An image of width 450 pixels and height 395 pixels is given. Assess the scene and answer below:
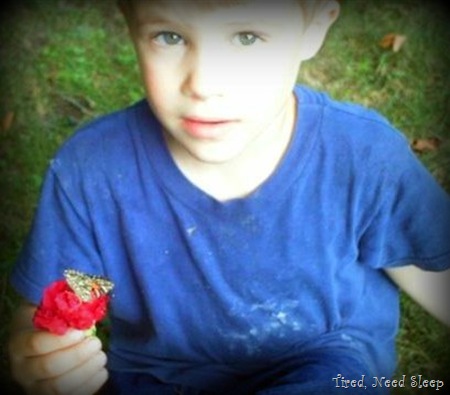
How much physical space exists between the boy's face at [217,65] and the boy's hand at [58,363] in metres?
0.23

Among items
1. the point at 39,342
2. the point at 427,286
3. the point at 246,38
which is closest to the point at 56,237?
the point at 39,342

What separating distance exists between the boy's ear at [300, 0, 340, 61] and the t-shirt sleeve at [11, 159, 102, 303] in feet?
0.98

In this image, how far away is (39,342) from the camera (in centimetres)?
73

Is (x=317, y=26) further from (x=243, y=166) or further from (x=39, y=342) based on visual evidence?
(x=39, y=342)

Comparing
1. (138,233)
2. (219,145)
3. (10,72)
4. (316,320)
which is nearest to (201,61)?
(219,145)

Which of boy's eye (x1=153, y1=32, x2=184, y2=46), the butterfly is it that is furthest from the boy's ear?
the butterfly

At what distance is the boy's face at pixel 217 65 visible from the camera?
571mm

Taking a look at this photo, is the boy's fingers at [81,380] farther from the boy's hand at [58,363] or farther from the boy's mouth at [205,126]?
the boy's mouth at [205,126]

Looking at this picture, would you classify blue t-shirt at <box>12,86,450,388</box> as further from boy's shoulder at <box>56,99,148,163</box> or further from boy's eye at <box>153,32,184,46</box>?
boy's eye at <box>153,32,184,46</box>

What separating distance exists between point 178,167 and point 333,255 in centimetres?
21

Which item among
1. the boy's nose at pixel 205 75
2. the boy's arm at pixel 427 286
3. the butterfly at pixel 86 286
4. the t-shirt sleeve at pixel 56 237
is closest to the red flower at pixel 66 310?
the butterfly at pixel 86 286

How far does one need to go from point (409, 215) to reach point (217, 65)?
293mm

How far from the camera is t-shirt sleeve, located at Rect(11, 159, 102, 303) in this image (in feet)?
2.50

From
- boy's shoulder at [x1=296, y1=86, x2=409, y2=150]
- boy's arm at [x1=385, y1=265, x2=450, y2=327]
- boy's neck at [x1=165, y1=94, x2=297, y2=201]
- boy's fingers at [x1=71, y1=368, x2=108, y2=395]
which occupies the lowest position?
boy's fingers at [x1=71, y1=368, x2=108, y2=395]
